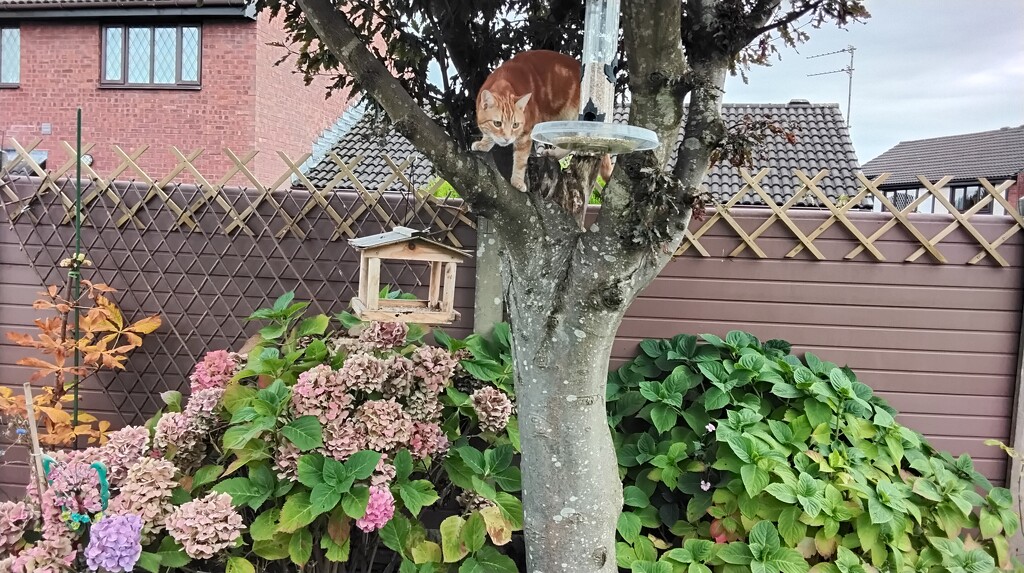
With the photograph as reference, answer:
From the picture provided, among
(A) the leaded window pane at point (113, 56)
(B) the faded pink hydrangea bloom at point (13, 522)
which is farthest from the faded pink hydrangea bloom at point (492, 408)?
(A) the leaded window pane at point (113, 56)

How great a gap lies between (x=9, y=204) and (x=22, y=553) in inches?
69.6

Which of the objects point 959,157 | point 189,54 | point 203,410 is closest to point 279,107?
point 189,54

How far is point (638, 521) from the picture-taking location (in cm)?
207

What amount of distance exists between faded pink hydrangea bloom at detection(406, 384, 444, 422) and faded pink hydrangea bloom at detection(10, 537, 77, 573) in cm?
103

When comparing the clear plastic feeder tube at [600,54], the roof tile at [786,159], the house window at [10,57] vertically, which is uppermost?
the house window at [10,57]

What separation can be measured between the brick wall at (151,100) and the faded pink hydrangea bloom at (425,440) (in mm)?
7185

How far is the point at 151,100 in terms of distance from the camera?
8.17 metres

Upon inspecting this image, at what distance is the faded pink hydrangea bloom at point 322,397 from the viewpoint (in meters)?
1.95

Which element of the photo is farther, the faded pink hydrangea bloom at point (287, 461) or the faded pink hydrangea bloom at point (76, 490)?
the faded pink hydrangea bloom at point (287, 461)

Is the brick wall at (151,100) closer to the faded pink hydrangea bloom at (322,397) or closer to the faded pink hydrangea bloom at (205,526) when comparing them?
the faded pink hydrangea bloom at (322,397)

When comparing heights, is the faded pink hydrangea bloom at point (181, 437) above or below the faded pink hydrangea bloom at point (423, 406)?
below

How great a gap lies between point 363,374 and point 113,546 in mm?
811

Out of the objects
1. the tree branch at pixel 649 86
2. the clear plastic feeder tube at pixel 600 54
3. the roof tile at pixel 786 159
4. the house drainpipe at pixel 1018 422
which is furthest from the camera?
the roof tile at pixel 786 159

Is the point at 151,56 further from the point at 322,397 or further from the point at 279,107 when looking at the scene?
the point at 322,397
